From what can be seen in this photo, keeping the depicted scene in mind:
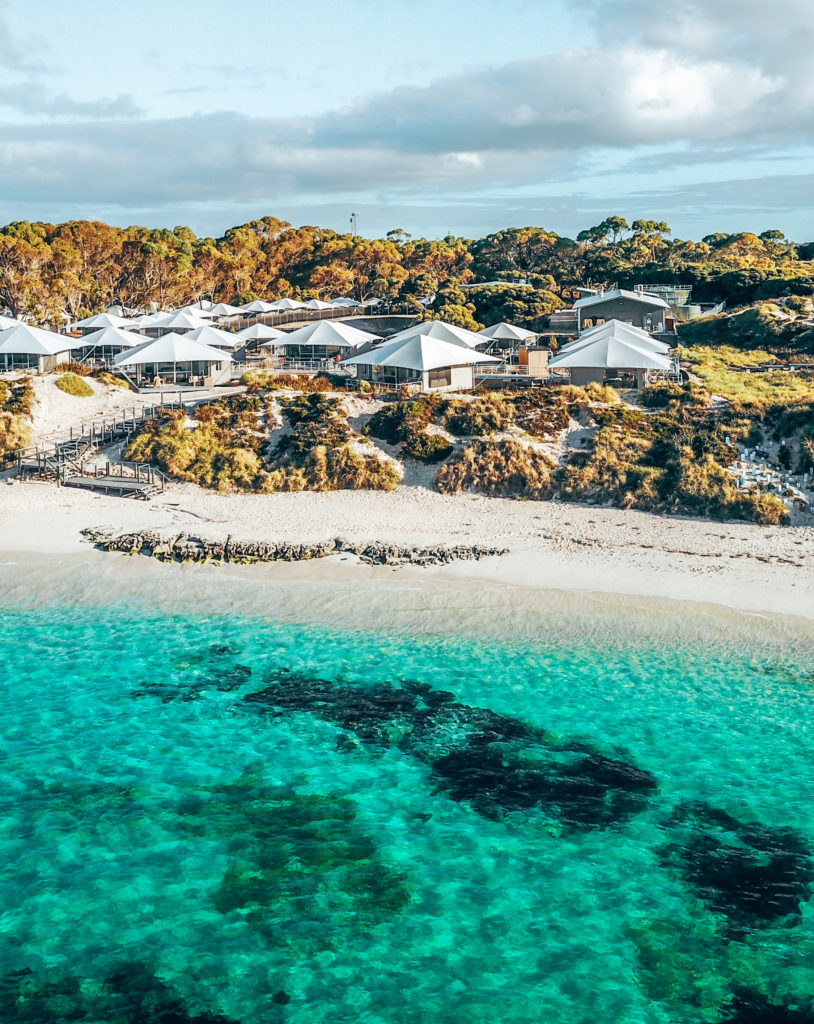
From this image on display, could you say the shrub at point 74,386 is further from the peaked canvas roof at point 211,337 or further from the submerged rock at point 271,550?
the submerged rock at point 271,550

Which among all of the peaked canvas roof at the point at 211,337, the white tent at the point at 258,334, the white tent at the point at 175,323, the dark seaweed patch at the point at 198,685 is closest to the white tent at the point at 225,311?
the white tent at the point at 175,323

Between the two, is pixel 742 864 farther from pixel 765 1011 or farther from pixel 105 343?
pixel 105 343

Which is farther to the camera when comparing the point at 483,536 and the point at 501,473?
the point at 501,473

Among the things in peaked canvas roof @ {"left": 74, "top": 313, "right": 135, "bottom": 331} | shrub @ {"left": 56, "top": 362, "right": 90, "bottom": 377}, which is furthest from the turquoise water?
peaked canvas roof @ {"left": 74, "top": 313, "right": 135, "bottom": 331}

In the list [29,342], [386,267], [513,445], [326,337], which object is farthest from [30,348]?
[386,267]

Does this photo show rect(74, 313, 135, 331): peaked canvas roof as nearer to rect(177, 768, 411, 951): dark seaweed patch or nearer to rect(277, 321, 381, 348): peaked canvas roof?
rect(277, 321, 381, 348): peaked canvas roof

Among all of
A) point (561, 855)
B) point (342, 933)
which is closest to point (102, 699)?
point (342, 933)

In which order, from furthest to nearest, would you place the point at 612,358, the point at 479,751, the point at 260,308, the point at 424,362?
the point at 260,308, the point at 612,358, the point at 424,362, the point at 479,751

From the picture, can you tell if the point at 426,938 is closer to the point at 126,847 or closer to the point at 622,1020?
the point at 622,1020
